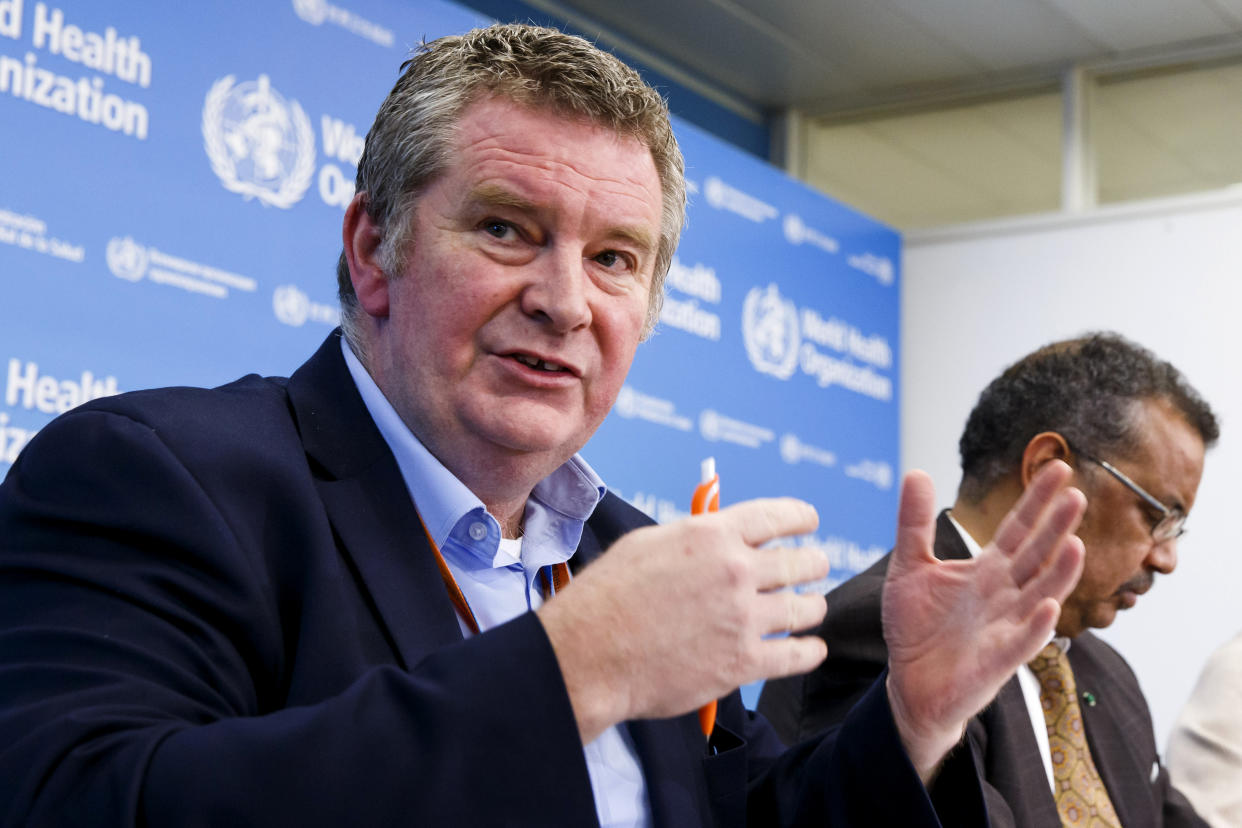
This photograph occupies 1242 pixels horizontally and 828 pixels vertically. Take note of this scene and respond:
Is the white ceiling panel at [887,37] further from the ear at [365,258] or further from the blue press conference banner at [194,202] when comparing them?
the ear at [365,258]

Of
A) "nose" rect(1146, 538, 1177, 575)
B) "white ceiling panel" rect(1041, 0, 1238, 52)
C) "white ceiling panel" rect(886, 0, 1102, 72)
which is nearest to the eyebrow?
"nose" rect(1146, 538, 1177, 575)

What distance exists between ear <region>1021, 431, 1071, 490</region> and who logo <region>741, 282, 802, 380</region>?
2.26 meters

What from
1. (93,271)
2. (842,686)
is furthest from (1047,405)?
(93,271)

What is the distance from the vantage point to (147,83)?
9.74 feet

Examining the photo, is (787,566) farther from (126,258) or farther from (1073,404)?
(126,258)

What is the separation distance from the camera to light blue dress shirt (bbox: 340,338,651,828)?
1.38 m

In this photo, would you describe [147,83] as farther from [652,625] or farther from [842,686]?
[652,625]

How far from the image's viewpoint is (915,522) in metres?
1.36

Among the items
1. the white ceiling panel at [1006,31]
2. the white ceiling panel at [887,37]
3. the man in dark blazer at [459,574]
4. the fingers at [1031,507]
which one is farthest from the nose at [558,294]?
A: the white ceiling panel at [1006,31]

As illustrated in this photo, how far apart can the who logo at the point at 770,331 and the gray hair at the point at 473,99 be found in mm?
3326

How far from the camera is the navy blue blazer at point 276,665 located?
94 centimetres

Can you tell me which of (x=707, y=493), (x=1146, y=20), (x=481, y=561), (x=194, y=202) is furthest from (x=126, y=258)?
(x=1146, y=20)

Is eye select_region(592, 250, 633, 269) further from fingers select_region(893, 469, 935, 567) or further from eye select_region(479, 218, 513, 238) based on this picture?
fingers select_region(893, 469, 935, 567)

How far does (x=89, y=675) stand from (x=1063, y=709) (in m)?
1.86
